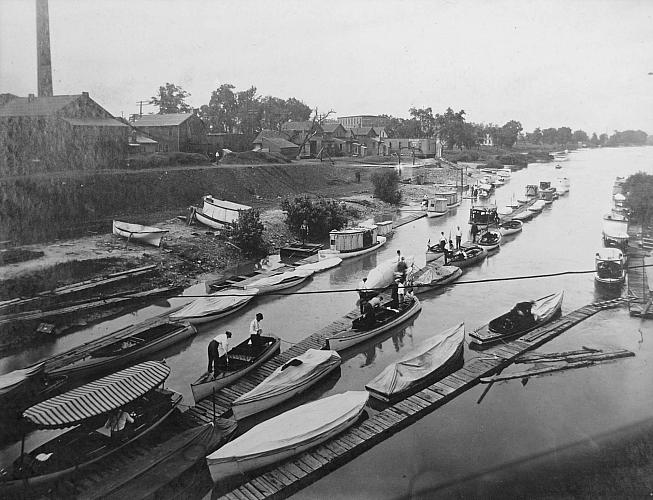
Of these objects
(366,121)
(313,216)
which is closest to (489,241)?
(313,216)

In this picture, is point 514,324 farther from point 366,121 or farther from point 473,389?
point 366,121

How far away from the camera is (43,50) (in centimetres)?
2778

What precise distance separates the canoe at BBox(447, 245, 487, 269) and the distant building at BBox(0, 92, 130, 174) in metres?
27.3

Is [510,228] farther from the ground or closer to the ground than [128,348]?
farther from the ground

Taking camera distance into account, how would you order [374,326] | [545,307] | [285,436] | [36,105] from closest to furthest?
[285,436], [374,326], [545,307], [36,105]

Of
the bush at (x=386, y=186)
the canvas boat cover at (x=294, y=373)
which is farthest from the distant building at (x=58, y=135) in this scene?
the canvas boat cover at (x=294, y=373)

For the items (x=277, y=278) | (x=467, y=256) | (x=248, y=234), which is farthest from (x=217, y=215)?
(x=467, y=256)

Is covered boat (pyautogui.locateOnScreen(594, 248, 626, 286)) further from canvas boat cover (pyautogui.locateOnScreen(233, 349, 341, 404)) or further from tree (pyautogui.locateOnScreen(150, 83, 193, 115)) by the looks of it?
tree (pyautogui.locateOnScreen(150, 83, 193, 115))

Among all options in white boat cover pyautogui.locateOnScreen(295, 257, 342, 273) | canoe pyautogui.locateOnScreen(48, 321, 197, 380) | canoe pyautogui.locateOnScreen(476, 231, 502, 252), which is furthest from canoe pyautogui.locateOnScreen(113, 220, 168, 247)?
canoe pyautogui.locateOnScreen(476, 231, 502, 252)

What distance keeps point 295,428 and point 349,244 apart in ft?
75.7

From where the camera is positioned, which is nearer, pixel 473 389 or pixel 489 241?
pixel 473 389

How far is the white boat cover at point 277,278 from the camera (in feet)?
87.2

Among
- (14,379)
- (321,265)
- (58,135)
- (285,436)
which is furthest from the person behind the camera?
(58,135)

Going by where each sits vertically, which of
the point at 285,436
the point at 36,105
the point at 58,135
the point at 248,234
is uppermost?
the point at 36,105
